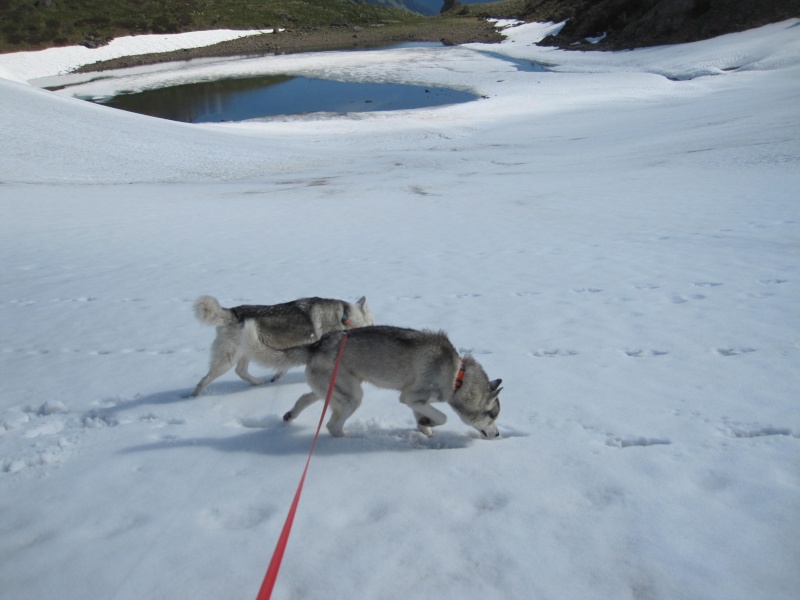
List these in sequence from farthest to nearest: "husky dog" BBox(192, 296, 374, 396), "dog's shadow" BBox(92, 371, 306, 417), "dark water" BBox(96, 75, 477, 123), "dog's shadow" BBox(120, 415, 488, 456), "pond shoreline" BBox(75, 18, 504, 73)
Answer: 1. "pond shoreline" BBox(75, 18, 504, 73)
2. "dark water" BBox(96, 75, 477, 123)
3. "dog's shadow" BBox(92, 371, 306, 417)
4. "husky dog" BBox(192, 296, 374, 396)
5. "dog's shadow" BBox(120, 415, 488, 456)

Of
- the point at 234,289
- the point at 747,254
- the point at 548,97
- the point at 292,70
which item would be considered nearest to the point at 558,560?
the point at 234,289

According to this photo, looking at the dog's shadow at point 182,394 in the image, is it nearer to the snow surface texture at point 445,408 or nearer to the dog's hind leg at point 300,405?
the snow surface texture at point 445,408

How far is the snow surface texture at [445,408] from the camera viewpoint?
145 inches

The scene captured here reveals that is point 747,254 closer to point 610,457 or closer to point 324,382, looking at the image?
point 610,457

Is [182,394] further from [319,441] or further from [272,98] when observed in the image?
[272,98]

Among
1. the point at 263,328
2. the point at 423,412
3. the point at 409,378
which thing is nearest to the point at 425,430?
the point at 423,412

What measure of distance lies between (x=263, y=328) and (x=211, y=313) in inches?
23.3

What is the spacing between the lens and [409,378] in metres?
5.45

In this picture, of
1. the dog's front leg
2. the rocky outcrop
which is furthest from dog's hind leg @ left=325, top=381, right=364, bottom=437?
the rocky outcrop

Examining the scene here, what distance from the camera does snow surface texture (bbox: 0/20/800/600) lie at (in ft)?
12.1

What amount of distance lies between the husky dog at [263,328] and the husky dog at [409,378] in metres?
0.45

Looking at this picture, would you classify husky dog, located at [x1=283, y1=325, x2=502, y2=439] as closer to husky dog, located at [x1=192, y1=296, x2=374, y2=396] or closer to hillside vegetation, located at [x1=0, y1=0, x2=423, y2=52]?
husky dog, located at [x1=192, y1=296, x2=374, y2=396]

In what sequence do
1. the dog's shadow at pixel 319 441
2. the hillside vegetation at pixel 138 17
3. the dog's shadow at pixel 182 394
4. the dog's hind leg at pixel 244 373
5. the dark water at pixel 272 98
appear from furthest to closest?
the hillside vegetation at pixel 138 17, the dark water at pixel 272 98, the dog's hind leg at pixel 244 373, the dog's shadow at pixel 182 394, the dog's shadow at pixel 319 441

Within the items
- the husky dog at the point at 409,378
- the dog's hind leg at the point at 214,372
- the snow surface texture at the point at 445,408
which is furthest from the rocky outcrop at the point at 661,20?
the dog's hind leg at the point at 214,372
